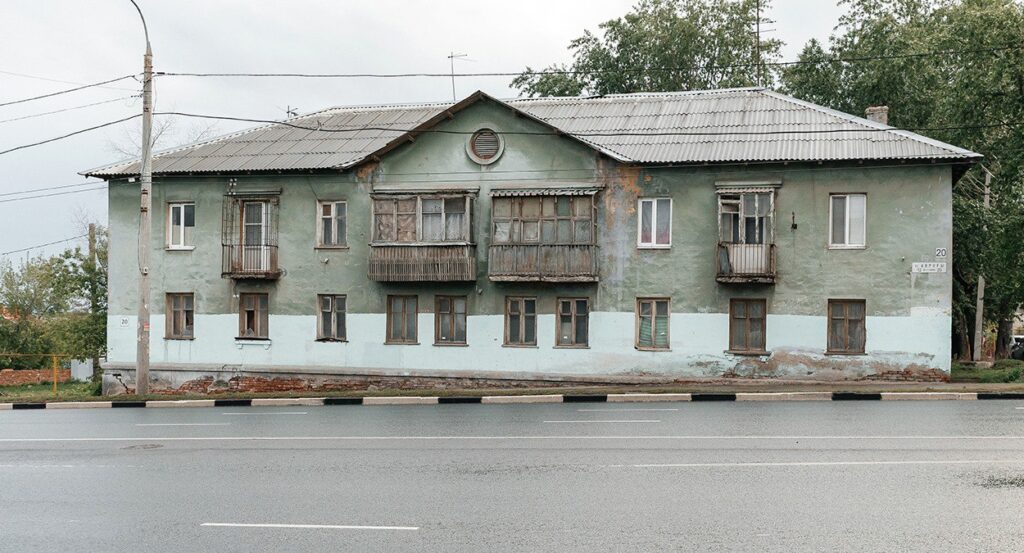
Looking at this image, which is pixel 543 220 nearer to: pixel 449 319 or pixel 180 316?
pixel 449 319

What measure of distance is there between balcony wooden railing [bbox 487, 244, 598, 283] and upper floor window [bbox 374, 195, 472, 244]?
61.3 inches

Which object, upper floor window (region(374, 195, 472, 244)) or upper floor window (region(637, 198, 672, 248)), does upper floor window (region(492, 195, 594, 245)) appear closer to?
upper floor window (region(374, 195, 472, 244))

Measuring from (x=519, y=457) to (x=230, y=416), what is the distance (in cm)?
903

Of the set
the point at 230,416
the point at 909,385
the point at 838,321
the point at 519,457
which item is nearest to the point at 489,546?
the point at 519,457

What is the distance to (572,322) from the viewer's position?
28.7 meters

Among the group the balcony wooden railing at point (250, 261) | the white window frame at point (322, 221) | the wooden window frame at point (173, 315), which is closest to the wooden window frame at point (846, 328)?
the white window frame at point (322, 221)

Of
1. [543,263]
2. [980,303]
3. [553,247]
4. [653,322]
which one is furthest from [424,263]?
[980,303]

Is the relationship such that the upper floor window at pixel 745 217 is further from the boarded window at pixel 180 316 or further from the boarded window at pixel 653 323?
the boarded window at pixel 180 316

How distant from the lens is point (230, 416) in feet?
64.1

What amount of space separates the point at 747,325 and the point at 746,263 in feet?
5.78

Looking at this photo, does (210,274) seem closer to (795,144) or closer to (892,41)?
(795,144)

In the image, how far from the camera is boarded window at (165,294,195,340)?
3148cm

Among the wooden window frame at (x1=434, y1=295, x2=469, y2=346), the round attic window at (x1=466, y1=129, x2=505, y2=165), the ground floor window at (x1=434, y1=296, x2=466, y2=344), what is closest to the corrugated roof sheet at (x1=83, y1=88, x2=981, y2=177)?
the round attic window at (x1=466, y1=129, x2=505, y2=165)

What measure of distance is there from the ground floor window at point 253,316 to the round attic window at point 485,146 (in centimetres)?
789
